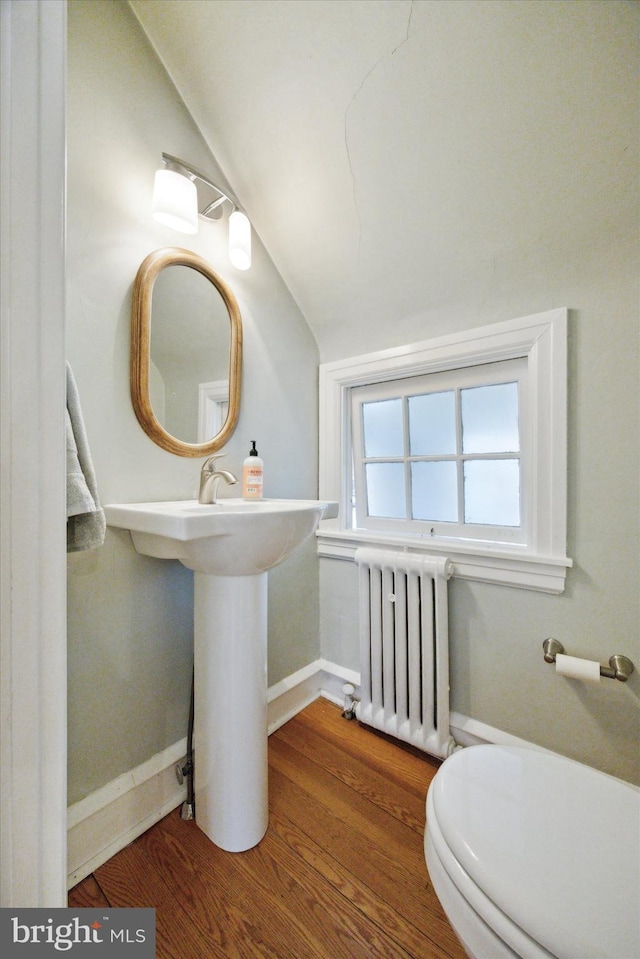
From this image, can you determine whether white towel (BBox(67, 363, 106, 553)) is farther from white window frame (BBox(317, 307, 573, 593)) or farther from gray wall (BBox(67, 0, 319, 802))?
white window frame (BBox(317, 307, 573, 593))

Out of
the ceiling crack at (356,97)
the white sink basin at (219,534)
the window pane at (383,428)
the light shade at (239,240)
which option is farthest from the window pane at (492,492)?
the light shade at (239,240)

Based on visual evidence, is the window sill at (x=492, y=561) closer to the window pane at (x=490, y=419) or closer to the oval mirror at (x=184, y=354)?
the window pane at (x=490, y=419)

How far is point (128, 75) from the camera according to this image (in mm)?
1068

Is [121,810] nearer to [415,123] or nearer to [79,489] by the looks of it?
[79,489]

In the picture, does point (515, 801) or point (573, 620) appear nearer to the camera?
point (515, 801)

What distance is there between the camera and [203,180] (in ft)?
3.93

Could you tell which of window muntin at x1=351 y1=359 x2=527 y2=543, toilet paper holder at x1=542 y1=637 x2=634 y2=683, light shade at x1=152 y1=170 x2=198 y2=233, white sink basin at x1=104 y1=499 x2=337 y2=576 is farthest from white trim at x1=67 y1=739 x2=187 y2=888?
light shade at x1=152 y1=170 x2=198 y2=233

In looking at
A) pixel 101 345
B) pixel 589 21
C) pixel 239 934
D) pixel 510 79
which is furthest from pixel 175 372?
pixel 239 934

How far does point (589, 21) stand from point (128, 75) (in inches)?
48.7

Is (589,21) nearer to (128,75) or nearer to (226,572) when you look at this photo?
(128,75)

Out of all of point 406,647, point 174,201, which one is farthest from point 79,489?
point 406,647

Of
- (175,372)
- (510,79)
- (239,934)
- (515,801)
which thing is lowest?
(239,934)

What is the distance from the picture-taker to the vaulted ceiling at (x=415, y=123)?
89cm

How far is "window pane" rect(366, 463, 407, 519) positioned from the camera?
64.2 inches
